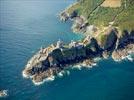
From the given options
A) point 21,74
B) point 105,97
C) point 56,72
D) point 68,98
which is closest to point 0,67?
point 21,74

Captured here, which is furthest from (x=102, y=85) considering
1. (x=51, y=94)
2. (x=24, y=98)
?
(x=24, y=98)

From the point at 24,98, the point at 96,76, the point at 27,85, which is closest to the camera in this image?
the point at 24,98

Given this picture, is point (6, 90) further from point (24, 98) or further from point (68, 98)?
point (68, 98)

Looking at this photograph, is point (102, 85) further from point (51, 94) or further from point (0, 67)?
point (0, 67)

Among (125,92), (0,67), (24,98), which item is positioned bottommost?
(125,92)

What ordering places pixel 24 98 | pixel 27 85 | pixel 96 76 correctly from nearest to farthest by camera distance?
1. pixel 24 98
2. pixel 27 85
3. pixel 96 76

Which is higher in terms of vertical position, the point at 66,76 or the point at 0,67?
the point at 0,67

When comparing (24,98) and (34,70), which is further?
(34,70)

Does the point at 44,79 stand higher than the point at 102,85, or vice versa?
the point at 44,79

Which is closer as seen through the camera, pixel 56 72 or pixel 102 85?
pixel 102 85
